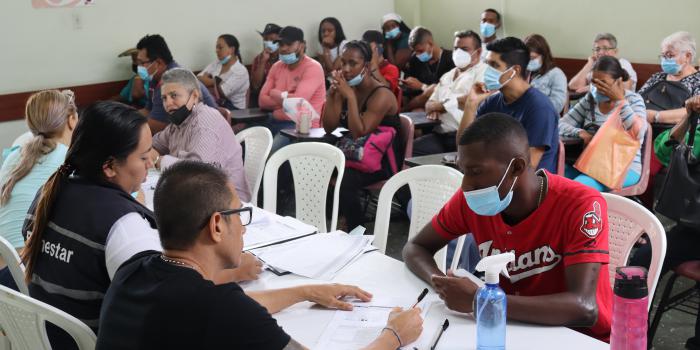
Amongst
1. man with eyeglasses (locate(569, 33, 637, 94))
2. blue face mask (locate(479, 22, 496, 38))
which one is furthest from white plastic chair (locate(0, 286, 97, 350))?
blue face mask (locate(479, 22, 496, 38))

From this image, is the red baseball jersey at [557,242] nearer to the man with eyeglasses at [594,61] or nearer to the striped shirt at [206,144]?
the striped shirt at [206,144]

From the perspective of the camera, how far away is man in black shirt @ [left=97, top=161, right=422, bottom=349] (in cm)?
144

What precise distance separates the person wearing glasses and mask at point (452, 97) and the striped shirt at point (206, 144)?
164 centimetres

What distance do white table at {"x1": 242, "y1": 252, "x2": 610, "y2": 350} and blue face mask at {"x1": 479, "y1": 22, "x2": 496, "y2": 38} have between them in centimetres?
570

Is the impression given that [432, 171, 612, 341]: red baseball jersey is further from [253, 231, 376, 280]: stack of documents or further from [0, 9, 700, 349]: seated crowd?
[253, 231, 376, 280]: stack of documents

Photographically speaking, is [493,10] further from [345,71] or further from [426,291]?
[426,291]

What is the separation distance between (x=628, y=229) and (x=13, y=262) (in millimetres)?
2138

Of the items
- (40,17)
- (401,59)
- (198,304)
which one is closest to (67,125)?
(198,304)

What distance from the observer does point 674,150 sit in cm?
315

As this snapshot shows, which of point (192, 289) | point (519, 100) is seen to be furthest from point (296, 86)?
point (192, 289)

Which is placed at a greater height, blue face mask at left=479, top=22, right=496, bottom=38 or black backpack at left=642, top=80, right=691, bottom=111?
blue face mask at left=479, top=22, right=496, bottom=38

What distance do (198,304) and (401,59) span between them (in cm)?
706

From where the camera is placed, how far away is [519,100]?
3646 millimetres

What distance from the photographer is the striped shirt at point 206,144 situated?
372 cm
